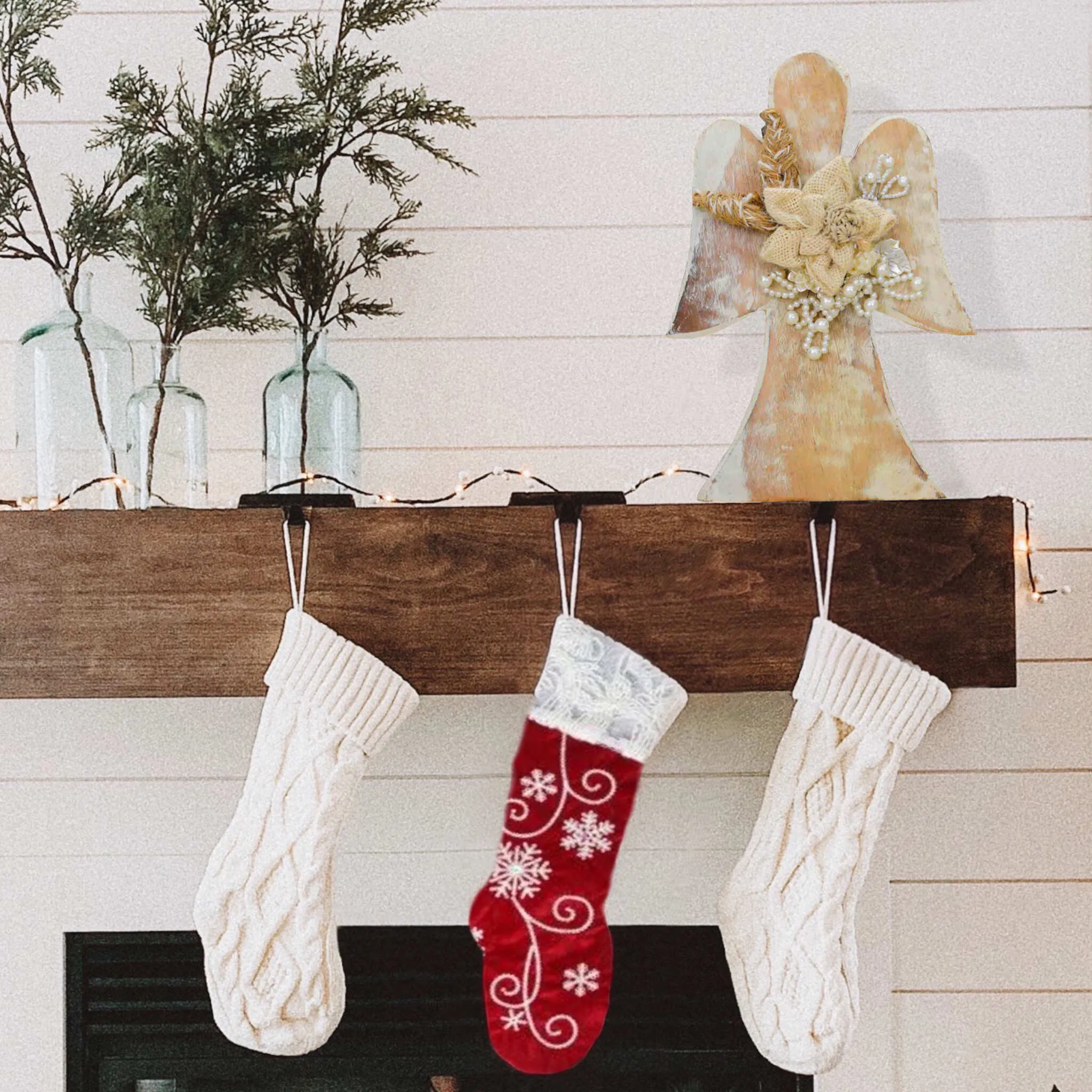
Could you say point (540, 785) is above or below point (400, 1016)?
above

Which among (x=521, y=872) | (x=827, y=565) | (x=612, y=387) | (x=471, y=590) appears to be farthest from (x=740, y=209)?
(x=521, y=872)

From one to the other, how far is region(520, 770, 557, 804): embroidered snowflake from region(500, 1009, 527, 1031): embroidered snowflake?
20cm

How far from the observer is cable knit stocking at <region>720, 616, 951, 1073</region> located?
1151mm

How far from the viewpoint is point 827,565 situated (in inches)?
46.2

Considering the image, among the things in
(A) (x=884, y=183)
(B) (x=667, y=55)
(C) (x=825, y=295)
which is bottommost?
(C) (x=825, y=295)

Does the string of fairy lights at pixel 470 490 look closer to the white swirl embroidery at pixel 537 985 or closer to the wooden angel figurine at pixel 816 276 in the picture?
the wooden angel figurine at pixel 816 276

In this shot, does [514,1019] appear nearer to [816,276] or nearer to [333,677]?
[333,677]

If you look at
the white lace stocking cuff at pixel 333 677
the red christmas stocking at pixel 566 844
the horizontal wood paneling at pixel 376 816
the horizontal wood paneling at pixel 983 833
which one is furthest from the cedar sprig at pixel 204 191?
the horizontal wood paneling at pixel 983 833

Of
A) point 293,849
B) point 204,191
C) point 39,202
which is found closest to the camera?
point 293,849

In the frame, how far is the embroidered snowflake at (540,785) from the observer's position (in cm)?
115

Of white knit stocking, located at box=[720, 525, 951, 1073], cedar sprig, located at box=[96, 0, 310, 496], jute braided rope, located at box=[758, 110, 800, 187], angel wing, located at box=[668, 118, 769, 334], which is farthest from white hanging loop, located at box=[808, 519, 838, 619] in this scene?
cedar sprig, located at box=[96, 0, 310, 496]

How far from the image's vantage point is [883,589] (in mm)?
1186

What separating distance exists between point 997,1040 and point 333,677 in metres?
0.93

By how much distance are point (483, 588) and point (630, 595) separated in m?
0.15
